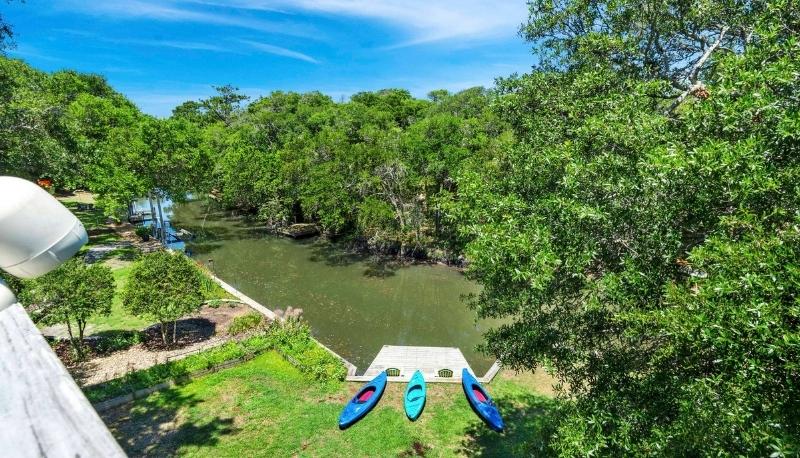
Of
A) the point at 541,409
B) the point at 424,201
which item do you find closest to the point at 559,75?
the point at 541,409

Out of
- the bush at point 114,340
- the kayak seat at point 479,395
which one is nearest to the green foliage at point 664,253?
the kayak seat at point 479,395

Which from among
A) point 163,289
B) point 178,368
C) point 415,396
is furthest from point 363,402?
point 163,289

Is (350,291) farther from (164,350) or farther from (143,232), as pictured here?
(143,232)

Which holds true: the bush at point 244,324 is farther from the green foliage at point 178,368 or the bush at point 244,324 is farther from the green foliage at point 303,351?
the green foliage at point 178,368

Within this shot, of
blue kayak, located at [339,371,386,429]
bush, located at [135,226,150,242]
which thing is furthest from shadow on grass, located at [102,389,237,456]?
bush, located at [135,226,150,242]

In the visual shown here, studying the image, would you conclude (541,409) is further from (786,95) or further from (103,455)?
(103,455)

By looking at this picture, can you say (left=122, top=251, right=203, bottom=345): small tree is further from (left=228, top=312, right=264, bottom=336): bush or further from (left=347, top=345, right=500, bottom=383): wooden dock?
(left=347, top=345, right=500, bottom=383): wooden dock
